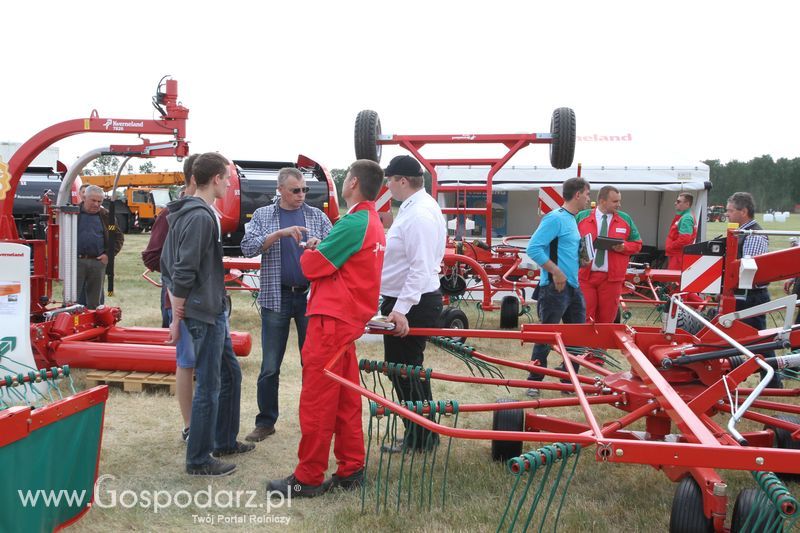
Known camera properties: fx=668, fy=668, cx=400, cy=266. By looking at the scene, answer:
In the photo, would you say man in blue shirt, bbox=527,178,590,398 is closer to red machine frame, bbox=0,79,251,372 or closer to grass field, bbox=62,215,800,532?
grass field, bbox=62,215,800,532

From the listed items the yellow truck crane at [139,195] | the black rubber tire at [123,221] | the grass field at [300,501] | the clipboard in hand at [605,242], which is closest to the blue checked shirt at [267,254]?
the grass field at [300,501]

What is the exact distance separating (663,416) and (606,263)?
288 cm

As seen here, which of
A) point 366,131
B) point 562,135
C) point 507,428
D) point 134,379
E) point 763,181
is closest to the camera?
point 507,428

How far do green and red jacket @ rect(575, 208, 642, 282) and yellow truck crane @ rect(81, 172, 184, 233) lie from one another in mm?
20938

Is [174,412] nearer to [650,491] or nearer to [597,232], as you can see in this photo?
[650,491]

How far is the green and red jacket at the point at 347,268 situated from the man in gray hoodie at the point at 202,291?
0.58m

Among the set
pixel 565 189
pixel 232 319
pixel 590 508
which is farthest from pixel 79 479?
pixel 232 319

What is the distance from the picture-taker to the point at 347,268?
3.29 metres

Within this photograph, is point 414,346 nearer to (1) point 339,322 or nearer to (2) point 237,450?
(1) point 339,322

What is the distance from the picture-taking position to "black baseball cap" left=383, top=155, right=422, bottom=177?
3.86 m

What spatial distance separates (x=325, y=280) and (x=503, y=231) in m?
10.9

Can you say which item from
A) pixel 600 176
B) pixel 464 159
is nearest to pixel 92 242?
pixel 464 159

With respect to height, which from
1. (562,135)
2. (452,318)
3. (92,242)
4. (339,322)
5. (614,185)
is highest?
(562,135)

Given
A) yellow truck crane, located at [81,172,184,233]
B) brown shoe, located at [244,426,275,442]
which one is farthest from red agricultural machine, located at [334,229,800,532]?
yellow truck crane, located at [81,172,184,233]
